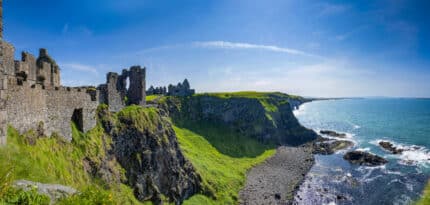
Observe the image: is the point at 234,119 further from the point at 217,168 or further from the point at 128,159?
the point at 128,159

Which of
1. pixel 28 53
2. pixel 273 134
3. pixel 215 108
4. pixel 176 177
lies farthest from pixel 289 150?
pixel 28 53

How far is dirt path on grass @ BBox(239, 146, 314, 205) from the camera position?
5547cm

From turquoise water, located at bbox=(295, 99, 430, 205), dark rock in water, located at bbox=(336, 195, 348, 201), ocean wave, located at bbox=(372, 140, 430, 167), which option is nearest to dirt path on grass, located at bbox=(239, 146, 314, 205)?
turquoise water, located at bbox=(295, 99, 430, 205)

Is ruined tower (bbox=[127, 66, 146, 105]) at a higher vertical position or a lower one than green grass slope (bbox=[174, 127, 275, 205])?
higher

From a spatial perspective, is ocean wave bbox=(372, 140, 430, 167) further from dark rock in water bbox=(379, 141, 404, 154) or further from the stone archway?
the stone archway

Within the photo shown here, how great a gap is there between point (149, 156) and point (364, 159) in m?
75.0

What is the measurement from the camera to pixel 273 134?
371 ft

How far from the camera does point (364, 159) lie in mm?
82812

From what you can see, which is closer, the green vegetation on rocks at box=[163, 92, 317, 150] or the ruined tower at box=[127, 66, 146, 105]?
the ruined tower at box=[127, 66, 146, 105]

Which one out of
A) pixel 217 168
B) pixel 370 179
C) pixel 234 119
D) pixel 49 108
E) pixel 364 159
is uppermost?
pixel 49 108

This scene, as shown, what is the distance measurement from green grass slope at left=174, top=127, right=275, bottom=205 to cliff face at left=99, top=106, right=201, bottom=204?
14.5ft

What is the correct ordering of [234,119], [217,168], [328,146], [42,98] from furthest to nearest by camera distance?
[234,119]
[328,146]
[217,168]
[42,98]

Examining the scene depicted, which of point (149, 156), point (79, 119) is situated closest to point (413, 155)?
point (149, 156)

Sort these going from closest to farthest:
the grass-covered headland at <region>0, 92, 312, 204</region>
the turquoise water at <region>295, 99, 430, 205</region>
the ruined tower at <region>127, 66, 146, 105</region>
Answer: the grass-covered headland at <region>0, 92, 312, 204</region> < the ruined tower at <region>127, 66, 146, 105</region> < the turquoise water at <region>295, 99, 430, 205</region>
